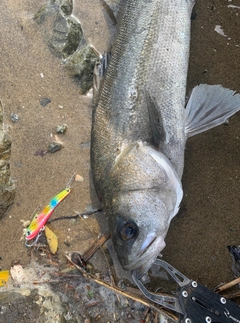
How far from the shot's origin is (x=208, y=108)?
3.86m

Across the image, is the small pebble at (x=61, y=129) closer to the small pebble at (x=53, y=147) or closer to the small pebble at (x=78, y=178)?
the small pebble at (x=53, y=147)

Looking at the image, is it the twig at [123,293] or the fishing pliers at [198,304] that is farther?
the twig at [123,293]

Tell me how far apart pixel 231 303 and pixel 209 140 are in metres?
1.67

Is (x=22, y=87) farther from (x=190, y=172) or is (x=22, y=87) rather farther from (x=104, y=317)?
(x=104, y=317)

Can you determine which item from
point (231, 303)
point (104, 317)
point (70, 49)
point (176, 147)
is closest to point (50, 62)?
point (70, 49)

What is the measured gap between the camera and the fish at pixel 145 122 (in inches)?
131

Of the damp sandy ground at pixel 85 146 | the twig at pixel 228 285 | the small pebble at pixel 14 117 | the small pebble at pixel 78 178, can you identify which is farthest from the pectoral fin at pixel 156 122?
the small pebble at pixel 14 117

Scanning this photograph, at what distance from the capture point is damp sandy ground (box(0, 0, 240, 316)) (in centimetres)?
401

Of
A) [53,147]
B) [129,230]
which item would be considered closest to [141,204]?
[129,230]

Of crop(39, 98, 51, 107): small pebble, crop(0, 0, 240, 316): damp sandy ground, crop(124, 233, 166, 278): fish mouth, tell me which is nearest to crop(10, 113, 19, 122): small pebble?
crop(0, 0, 240, 316): damp sandy ground

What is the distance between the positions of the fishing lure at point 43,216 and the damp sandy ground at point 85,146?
0.06 meters

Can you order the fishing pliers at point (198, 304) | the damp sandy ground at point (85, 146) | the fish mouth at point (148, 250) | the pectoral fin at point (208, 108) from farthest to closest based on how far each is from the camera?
1. the damp sandy ground at point (85, 146)
2. the pectoral fin at point (208, 108)
3. the fishing pliers at point (198, 304)
4. the fish mouth at point (148, 250)

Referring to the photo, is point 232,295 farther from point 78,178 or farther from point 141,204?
point 78,178

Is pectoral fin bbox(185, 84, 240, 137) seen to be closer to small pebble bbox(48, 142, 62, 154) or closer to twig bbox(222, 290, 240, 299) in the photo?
small pebble bbox(48, 142, 62, 154)
